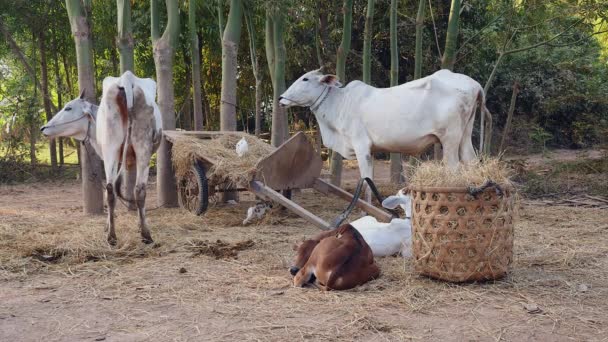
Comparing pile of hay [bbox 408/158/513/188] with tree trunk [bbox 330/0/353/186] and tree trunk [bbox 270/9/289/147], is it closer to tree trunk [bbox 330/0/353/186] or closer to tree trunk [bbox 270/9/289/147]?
tree trunk [bbox 330/0/353/186]

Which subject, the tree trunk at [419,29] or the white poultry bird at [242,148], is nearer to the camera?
the white poultry bird at [242,148]

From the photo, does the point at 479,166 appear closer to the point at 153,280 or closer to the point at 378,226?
the point at 378,226

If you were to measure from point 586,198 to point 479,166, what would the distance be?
5222mm

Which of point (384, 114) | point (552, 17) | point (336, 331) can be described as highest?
point (552, 17)

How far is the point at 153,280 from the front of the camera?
4.38 m

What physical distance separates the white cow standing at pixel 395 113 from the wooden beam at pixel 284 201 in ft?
4.13

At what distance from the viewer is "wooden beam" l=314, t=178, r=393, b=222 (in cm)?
591

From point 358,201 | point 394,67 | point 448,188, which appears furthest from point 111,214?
point 394,67

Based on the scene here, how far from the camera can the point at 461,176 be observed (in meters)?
4.03

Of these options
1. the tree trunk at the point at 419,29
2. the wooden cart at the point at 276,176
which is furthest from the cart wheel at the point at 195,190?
the tree trunk at the point at 419,29

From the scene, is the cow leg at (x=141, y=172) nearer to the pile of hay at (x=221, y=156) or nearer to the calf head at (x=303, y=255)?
the pile of hay at (x=221, y=156)

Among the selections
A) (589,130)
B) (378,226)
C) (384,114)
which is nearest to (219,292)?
(378,226)

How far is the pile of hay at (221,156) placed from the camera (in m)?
6.65

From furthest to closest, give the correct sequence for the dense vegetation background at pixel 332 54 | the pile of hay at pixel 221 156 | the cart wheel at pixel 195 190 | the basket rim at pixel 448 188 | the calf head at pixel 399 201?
1. the dense vegetation background at pixel 332 54
2. the cart wheel at pixel 195 190
3. the pile of hay at pixel 221 156
4. the calf head at pixel 399 201
5. the basket rim at pixel 448 188
